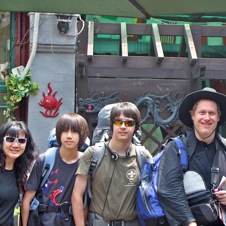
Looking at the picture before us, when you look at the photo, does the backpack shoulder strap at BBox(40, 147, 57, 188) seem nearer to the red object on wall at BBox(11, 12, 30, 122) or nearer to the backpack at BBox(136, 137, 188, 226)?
the backpack at BBox(136, 137, 188, 226)

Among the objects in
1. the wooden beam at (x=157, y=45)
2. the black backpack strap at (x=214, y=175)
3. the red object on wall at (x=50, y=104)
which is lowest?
the black backpack strap at (x=214, y=175)

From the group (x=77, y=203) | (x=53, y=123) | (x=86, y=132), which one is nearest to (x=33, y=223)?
(x=77, y=203)

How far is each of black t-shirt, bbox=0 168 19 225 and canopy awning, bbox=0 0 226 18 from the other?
1627 mm

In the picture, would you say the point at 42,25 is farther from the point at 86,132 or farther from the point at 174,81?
Result: the point at 86,132

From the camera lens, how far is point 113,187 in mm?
3836

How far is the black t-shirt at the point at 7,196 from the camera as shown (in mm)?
3752

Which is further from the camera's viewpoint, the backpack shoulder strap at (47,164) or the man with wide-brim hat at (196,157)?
the backpack shoulder strap at (47,164)

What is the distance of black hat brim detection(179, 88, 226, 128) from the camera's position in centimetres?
352

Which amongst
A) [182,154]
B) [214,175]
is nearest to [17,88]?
[182,154]

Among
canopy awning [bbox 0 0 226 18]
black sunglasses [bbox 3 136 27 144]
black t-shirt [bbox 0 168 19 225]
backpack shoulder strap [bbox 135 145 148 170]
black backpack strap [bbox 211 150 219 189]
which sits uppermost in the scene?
canopy awning [bbox 0 0 226 18]

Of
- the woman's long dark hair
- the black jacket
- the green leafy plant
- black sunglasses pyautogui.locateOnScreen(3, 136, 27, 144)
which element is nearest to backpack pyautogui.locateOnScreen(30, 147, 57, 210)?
the woman's long dark hair

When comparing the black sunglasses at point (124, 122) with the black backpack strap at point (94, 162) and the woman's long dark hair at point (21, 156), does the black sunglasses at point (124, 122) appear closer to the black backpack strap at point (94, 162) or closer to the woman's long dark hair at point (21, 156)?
the black backpack strap at point (94, 162)

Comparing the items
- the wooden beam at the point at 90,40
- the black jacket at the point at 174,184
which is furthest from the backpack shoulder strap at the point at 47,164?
the wooden beam at the point at 90,40

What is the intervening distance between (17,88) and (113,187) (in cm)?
365
